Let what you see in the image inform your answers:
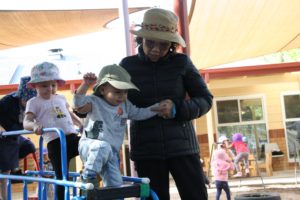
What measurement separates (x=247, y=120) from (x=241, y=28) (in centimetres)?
710

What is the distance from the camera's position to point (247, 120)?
16.6 m

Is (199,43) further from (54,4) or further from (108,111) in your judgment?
(108,111)

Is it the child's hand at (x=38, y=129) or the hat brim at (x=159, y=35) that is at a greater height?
the hat brim at (x=159, y=35)

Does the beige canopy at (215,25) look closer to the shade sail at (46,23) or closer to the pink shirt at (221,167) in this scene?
the shade sail at (46,23)

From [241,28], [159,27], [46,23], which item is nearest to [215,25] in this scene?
[241,28]

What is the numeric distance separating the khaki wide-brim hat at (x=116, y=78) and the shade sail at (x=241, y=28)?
5.26m

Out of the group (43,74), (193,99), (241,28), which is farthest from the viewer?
(241,28)

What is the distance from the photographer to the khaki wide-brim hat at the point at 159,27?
2773 millimetres

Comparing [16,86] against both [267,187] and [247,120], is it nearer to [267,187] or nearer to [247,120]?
[247,120]

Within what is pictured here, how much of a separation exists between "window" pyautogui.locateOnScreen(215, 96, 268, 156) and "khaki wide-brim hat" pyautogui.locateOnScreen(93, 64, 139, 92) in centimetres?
1393

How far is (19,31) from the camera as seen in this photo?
976 cm

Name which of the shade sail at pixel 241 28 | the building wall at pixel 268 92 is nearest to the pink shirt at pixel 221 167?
the shade sail at pixel 241 28

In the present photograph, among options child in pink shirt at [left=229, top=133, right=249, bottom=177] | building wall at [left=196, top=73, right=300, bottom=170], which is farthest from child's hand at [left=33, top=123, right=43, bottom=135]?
building wall at [left=196, top=73, right=300, bottom=170]

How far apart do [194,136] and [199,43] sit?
8345 millimetres
